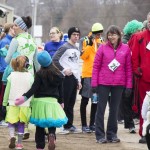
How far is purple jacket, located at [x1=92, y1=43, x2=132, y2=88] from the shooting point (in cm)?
909

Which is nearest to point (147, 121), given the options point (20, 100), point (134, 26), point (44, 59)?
point (44, 59)

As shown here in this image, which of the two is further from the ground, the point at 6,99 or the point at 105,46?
the point at 105,46

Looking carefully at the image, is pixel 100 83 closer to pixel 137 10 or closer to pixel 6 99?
pixel 6 99

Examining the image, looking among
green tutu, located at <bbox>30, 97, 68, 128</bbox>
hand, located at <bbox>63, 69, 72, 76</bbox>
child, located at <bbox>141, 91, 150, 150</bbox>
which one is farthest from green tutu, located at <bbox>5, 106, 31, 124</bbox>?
hand, located at <bbox>63, 69, 72, 76</bbox>

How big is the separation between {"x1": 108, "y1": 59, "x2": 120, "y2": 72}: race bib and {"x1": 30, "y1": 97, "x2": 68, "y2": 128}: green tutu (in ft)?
3.92

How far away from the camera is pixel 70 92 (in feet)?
33.7

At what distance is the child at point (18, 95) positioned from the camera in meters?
8.40

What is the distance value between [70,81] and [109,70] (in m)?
1.32

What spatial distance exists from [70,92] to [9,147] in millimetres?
2126

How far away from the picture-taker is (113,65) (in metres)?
9.07

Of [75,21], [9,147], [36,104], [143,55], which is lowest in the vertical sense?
[9,147]

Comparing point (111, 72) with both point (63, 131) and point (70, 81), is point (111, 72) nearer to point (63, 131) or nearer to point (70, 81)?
point (70, 81)

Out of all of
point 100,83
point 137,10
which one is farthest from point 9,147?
point 137,10

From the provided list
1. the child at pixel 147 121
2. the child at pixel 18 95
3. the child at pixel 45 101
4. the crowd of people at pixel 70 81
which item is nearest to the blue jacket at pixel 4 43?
the crowd of people at pixel 70 81
